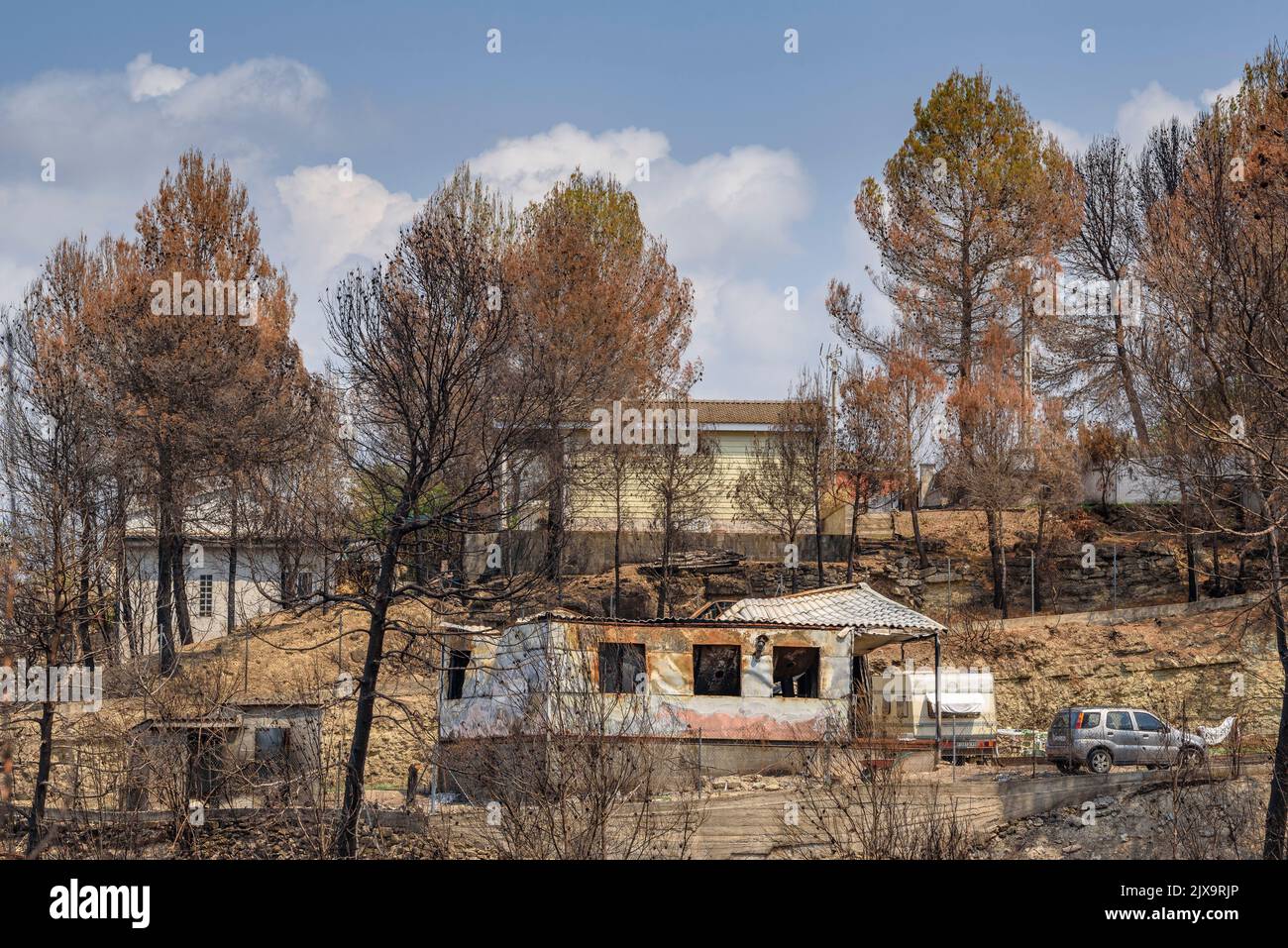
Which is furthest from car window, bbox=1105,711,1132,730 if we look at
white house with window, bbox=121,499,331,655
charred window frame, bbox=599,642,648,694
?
white house with window, bbox=121,499,331,655

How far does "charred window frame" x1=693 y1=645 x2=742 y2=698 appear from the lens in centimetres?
2550

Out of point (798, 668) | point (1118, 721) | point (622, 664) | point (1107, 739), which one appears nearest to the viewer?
point (1107, 739)

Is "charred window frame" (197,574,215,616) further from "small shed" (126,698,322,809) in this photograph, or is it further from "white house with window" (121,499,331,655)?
"small shed" (126,698,322,809)

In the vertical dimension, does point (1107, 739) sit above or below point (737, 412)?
below

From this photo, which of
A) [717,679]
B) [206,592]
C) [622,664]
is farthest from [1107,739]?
[206,592]

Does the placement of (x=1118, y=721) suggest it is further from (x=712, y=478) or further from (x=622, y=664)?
(x=712, y=478)

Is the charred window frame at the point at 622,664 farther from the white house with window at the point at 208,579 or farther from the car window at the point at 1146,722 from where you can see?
the white house with window at the point at 208,579

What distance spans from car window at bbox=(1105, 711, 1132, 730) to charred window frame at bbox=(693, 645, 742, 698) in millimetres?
6874

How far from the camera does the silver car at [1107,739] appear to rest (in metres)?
24.1

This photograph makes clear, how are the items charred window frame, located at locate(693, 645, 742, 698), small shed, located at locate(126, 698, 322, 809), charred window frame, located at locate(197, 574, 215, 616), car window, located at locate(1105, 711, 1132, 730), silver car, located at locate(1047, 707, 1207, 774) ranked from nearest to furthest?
small shed, located at locate(126, 698, 322, 809) → silver car, located at locate(1047, 707, 1207, 774) → car window, located at locate(1105, 711, 1132, 730) → charred window frame, located at locate(693, 645, 742, 698) → charred window frame, located at locate(197, 574, 215, 616)

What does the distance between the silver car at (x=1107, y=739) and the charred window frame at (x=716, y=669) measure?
6.10 meters

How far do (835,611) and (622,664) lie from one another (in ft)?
15.3

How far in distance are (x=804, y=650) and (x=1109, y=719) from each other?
579cm

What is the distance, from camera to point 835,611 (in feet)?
88.2
